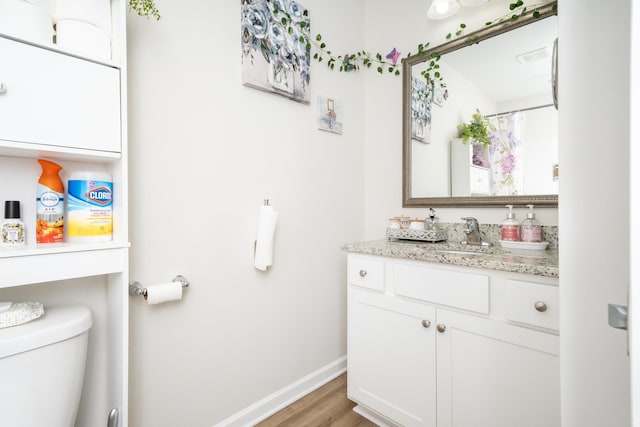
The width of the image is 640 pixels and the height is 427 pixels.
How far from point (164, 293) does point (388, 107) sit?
1.70m

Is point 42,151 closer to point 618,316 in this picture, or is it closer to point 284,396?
point 618,316

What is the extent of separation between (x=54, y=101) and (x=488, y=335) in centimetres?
155

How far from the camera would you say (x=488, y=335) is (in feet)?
3.68

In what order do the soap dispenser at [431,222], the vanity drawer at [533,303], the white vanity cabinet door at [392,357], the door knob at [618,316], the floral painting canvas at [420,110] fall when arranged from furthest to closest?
the floral painting canvas at [420,110], the soap dispenser at [431,222], the white vanity cabinet door at [392,357], the vanity drawer at [533,303], the door knob at [618,316]

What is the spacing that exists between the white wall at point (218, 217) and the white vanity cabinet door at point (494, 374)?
83 centimetres

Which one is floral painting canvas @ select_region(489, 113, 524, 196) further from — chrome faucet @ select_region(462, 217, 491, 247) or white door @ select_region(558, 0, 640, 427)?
white door @ select_region(558, 0, 640, 427)

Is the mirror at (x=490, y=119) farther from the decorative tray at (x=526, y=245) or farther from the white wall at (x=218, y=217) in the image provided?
the white wall at (x=218, y=217)

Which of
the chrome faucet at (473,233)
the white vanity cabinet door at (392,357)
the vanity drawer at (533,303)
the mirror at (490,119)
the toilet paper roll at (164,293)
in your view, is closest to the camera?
the vanity drawer at (533,303)

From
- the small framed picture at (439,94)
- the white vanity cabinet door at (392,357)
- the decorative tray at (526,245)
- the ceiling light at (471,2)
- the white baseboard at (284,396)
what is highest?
the ceiling light at (471,2)

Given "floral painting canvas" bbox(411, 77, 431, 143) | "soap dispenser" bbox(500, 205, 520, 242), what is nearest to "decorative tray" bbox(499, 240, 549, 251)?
"soap dispenser" bbox(500, 205, 520, 242)

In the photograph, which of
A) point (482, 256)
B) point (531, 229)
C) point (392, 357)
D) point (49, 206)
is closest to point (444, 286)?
point (482, 256)

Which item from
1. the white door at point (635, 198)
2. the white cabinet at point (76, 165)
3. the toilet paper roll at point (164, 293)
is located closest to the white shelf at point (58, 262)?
the white cabinet at point (76, 165)

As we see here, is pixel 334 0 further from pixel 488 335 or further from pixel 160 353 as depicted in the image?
pixel 160 353

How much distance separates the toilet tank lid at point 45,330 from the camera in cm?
73
